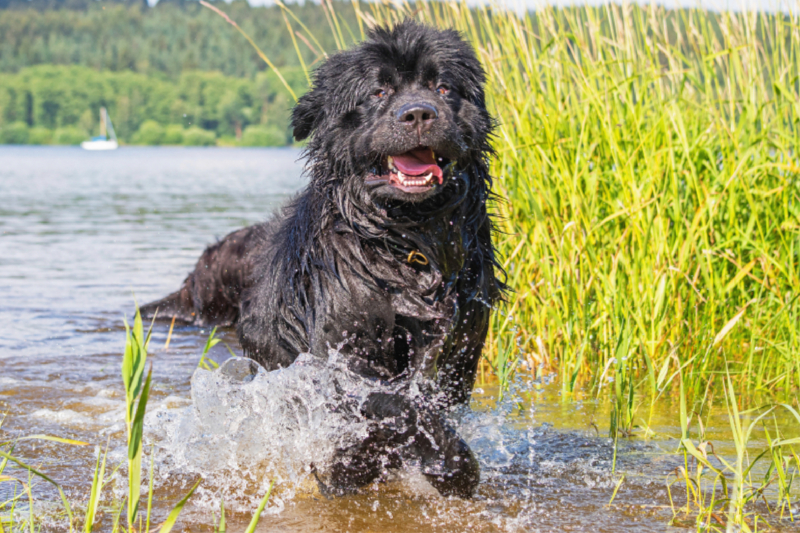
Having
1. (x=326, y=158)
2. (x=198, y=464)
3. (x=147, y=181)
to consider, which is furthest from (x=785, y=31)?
(x=147, y=181)

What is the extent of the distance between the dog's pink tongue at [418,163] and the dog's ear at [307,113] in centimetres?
53

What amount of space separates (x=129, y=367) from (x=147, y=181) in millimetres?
27277

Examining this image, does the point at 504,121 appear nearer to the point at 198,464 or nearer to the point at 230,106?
the point at 198,464

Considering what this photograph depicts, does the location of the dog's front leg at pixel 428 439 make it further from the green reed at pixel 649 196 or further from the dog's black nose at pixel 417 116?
the green reed at pixel 649 196

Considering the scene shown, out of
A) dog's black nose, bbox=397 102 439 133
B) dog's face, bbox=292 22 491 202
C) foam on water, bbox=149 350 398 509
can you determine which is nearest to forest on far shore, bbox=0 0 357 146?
foam on water, bbox=149 350 398 509

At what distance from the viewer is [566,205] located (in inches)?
183

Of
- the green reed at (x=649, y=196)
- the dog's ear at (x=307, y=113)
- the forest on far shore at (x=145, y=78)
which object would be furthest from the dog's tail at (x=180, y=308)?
the forest on far shore at (x=145, y=78)

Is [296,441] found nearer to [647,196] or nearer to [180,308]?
[647,196]

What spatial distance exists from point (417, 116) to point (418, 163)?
249 millimetres

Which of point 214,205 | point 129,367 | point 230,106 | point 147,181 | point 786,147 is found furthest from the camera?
point 230,106

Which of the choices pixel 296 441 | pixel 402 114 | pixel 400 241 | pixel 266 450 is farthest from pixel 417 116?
pixel 266 450

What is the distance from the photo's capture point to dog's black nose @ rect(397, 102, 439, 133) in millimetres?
3021

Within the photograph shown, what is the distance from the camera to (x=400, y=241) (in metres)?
3.30

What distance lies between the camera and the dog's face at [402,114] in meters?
3.08
